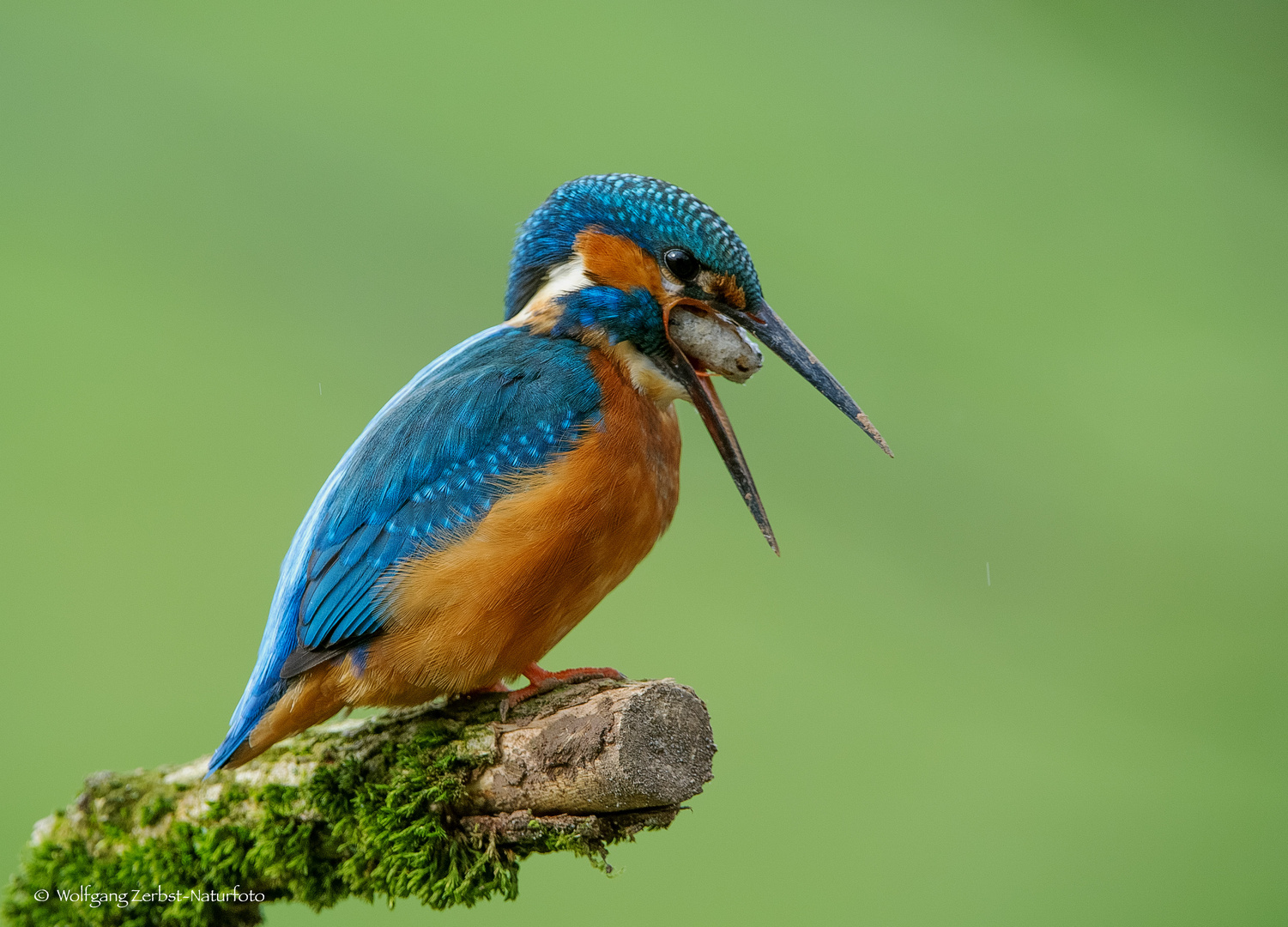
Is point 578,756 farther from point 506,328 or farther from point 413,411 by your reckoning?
point 506,328

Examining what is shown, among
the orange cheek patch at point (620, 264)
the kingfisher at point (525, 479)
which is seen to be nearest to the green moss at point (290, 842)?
the kingfisher at point (525, 479)

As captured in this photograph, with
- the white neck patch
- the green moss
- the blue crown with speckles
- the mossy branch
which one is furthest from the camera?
the white neck patch

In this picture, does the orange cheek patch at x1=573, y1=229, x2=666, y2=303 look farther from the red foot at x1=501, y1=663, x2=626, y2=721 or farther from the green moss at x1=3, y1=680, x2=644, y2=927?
the green moss at x1=3, y1=680, x2=644, y2=927

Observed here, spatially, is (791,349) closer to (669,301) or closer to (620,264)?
(669,301)

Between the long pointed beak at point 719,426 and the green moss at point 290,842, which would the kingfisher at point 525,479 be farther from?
the green moss at point 290,842

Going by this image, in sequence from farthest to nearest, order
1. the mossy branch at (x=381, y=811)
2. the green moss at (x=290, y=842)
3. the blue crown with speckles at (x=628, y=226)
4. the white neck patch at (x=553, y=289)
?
the white neck patch at (x=553, y=289) < the blue crown with speckles at (x=628, y=226) < the green moss at (x=290, y=842) < the mossy branch at (x=381, y=811)

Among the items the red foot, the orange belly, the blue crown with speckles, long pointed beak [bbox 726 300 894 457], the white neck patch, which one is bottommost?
the red foot

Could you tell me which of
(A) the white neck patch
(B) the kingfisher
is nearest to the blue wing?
(B) the kingfisher

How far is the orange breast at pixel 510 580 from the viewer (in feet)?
5.93

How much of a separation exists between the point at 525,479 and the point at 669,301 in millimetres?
422

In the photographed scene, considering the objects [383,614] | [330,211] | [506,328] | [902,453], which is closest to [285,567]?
[383,614]

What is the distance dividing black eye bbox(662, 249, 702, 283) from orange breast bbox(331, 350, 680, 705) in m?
0.28

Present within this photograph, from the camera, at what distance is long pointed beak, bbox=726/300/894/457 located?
196 cm

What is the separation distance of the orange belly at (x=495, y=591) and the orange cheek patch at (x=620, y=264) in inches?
10.4
